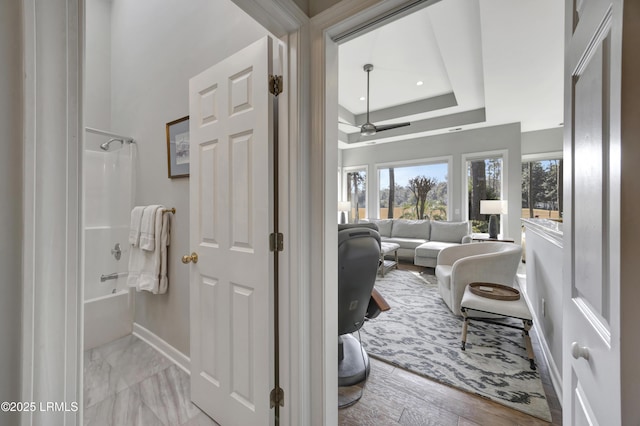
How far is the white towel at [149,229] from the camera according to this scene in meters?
2.06

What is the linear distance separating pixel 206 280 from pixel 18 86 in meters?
1.25

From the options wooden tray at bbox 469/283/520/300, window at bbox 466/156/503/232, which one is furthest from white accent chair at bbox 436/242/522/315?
window at bbox 466/156/503/232

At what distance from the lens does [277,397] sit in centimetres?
129

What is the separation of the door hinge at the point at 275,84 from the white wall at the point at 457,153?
18.3 feet

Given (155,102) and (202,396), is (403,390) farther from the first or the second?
(155,102)

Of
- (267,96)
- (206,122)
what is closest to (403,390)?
(267,96)

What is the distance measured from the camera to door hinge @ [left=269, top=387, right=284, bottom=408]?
4.20ft

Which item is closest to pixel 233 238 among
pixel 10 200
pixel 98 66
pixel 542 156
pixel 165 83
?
pixel 10 200

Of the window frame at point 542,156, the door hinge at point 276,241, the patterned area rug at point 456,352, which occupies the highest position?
the window frame at point 542,156

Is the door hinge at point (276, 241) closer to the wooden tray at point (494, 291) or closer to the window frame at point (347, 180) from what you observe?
the wooden tray at point (494, 291)

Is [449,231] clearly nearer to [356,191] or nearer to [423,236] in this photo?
[423,236]

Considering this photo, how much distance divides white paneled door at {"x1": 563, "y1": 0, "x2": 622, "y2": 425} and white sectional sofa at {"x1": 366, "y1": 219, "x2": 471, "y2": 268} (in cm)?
419

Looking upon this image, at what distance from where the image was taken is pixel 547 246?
7.23 ft

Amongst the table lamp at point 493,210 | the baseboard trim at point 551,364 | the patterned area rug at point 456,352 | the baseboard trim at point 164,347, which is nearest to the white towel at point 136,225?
the baseboard trim at point 164,347
